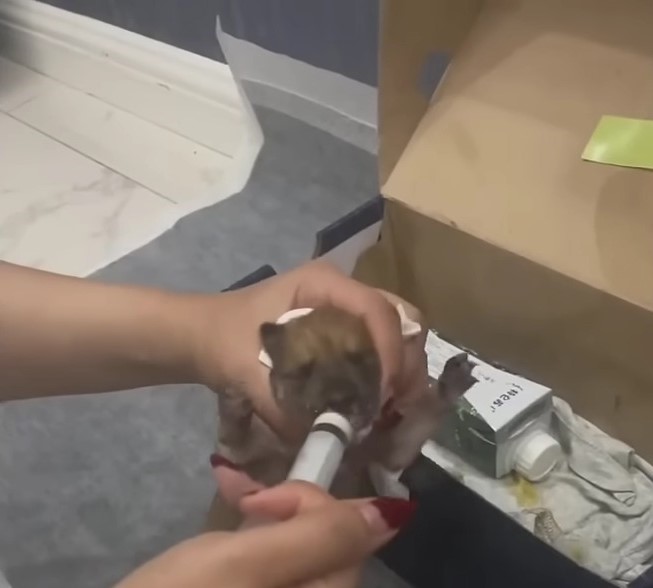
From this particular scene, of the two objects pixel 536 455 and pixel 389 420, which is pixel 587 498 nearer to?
pixel 536 455

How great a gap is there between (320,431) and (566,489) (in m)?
0.28

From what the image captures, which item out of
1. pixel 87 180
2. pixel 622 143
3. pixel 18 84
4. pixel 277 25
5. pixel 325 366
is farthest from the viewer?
pixel 18 84

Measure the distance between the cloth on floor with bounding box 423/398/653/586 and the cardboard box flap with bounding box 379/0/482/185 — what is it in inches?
9.0

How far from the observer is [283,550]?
372 mm

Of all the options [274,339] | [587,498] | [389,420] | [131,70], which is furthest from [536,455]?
[131,70]

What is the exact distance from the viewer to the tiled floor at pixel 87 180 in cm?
111

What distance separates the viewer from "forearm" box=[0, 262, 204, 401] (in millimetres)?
581

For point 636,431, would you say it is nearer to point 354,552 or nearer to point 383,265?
point 383,265

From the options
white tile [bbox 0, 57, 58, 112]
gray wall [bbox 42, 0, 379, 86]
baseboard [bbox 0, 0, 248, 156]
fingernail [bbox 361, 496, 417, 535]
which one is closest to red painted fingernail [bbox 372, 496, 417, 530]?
fingernail [bbox 361, 496, 417, 535]

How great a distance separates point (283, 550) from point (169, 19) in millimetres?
990

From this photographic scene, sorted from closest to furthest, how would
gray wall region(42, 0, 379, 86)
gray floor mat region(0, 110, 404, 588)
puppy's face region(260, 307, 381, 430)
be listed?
1. puppy's face region(260, 307, 381, 430)
2. gray floor mat region(0, 110, 404, 588)
3. gray wall region(42, 0, 379, 86)

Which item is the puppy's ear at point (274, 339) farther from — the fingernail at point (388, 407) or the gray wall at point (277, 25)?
the gray wall at point (277, 25)

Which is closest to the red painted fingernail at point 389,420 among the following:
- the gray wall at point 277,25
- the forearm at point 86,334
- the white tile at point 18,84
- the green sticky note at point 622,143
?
the forearm at point 86,334

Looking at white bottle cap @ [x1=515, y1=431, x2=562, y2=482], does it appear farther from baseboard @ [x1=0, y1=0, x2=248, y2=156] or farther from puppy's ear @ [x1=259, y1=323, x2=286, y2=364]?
baseboard @ [x1=0, y1=0, x2=248, y2=156]
